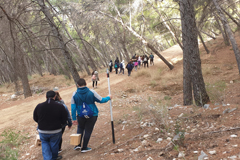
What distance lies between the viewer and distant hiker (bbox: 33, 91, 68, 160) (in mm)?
4090

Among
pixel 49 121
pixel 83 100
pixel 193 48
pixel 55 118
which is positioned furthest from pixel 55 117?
pixel 193 48

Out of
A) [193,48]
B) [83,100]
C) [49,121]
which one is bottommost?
[49,121]

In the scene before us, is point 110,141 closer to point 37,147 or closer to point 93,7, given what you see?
point 37,147

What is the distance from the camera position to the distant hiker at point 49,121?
13.4 feet

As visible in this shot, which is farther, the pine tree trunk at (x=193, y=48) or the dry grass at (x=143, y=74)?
the dry grass at (x=143, y=74)

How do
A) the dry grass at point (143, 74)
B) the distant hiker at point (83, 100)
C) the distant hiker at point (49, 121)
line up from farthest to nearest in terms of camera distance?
1. the dry grass at point (143, 74)
2. the distant hiker at point (83, 100)
3. the distant hiker at point (49, 121)

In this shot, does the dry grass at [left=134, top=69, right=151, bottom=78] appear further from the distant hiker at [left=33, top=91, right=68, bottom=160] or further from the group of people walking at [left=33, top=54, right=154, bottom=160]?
the distant hiker at [left=33, top=91, right=68, bottom=160]

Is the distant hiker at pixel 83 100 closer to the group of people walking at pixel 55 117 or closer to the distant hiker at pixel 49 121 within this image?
the group of people walking at pixel 55 117

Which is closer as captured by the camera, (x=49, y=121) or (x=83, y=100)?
(x=49, y=121)

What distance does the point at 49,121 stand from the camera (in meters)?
4.12

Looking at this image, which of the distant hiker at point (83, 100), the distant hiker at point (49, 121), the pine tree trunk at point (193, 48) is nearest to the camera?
the distant hiker at point (49, 121)

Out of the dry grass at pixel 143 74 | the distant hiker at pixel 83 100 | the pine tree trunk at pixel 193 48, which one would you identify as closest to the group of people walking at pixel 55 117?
the distant hiker at pixel 83 100

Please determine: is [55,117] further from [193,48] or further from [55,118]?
[193,48]

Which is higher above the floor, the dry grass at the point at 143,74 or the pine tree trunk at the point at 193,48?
the pine tree trunk at the point at 193,48
